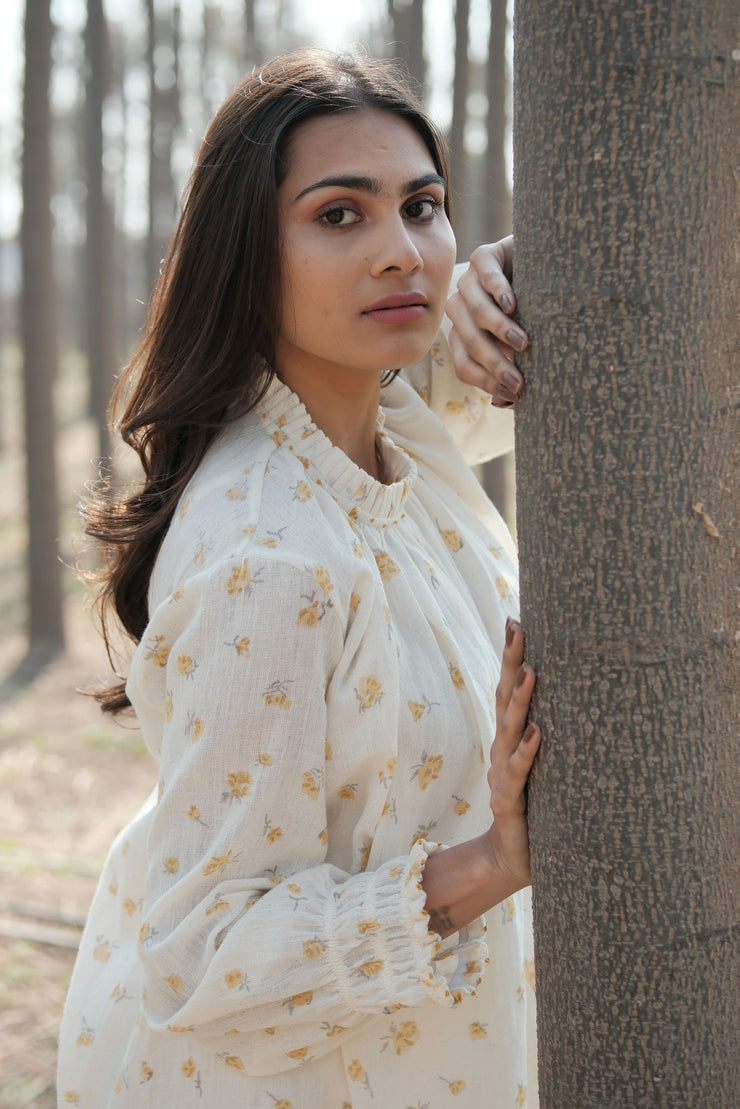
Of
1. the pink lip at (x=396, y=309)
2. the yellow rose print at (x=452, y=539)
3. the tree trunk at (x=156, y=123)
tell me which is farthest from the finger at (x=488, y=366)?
the tree trunk at (x=156, y=123)

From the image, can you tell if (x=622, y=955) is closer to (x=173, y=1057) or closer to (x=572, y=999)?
(x=572, y=999)

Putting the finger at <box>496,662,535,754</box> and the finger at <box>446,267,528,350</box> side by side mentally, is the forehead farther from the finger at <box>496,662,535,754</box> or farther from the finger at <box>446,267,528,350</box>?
the finger at <box>496,662,535,754</box>

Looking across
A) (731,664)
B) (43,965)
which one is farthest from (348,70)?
(43,965)

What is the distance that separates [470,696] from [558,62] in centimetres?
82

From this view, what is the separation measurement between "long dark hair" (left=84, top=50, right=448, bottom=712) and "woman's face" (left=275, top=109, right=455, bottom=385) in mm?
28

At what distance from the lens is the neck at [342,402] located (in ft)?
5.22

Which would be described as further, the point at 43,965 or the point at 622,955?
the point at 43,965

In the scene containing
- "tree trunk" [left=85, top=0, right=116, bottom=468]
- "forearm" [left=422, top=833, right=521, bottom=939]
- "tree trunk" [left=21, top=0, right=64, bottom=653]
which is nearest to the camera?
"forearm" [left=422, top=833, right=521, bottom=939]

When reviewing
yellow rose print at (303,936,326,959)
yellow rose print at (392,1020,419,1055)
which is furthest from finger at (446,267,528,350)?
yellow rose print at (392,1020,419,1055)

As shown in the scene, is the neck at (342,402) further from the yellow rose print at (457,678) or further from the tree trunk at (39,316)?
the tree trunk at (39,316)

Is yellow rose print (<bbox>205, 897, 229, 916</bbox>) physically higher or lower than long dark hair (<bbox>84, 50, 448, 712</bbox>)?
lower

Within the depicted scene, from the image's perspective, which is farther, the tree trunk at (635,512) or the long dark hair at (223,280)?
the long dark hair at (223,280)

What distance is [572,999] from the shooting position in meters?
1.03

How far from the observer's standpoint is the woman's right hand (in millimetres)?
1051
